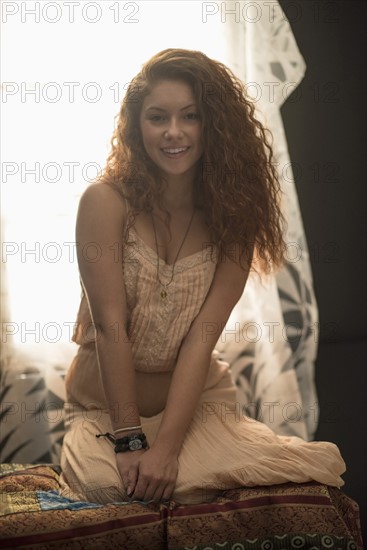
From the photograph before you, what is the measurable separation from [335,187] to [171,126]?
0.99 m

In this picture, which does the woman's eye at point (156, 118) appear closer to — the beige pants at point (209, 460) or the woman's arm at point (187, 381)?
the woman's arm at point (187, 381)

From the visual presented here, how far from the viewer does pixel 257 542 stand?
153 cm

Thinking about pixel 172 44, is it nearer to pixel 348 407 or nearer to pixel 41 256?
pixel 41 256

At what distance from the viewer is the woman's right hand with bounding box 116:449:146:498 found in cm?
166

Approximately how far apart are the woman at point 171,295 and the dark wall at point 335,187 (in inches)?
24.8

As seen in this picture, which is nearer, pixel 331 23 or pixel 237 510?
pixel 237 510

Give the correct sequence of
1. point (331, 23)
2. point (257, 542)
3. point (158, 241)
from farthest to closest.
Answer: point (331, 23)
point (158, 241)
point (257, 542)

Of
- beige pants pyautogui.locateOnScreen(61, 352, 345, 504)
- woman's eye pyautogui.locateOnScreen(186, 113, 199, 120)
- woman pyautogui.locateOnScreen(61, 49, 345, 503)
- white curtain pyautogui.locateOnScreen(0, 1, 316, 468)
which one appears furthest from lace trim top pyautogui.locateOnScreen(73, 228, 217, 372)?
white curtain pyautogui.locateOnScreen(0, 1, 316, 468)

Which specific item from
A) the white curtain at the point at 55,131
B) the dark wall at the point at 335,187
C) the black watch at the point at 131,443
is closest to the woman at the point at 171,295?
the black watch at the point at 131,443

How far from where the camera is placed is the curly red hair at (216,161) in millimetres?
1793

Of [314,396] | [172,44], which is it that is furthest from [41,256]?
[314,396]

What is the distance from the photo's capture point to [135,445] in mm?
1713

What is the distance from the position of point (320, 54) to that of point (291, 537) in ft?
5.35

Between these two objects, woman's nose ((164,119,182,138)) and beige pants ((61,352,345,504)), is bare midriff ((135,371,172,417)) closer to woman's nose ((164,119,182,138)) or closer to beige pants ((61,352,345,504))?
beige pants ((61,352,345,504))
